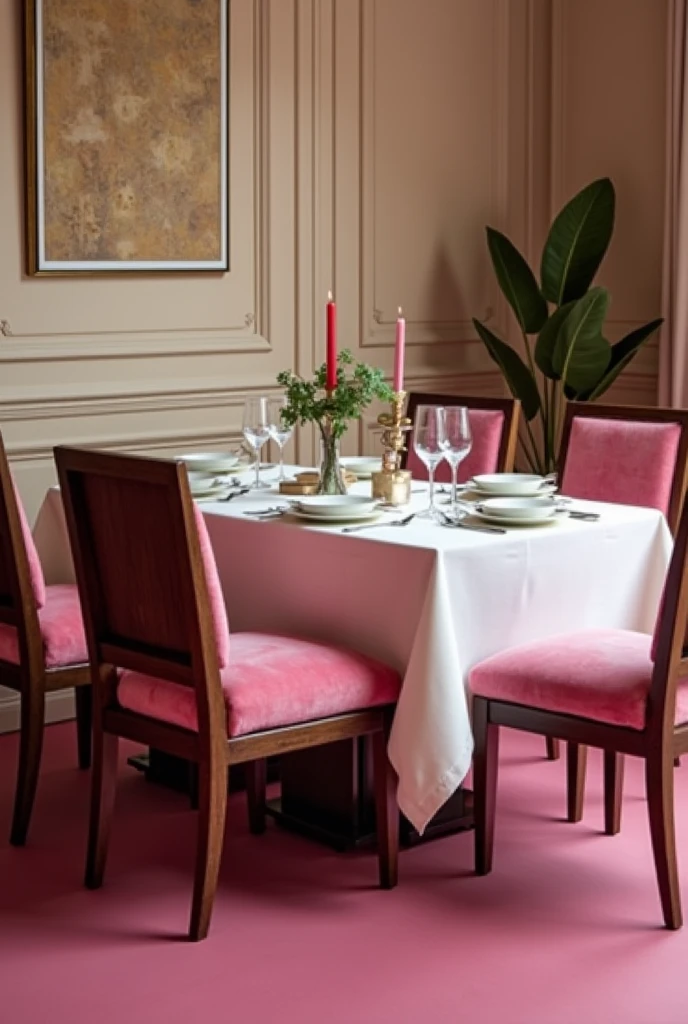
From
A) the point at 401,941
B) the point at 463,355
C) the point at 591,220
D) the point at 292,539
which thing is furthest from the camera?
the point at 463,355

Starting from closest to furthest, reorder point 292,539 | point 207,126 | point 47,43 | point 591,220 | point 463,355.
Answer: point 292,539, point 47,43, point 207,126, point 591,220, point 463,355

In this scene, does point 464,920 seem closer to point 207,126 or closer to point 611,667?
point 611,667

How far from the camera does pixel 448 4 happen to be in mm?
5633

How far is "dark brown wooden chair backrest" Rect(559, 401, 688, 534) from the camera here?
159 inches

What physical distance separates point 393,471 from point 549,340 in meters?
1.84

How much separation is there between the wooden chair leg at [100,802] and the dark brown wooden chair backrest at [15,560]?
405 mm

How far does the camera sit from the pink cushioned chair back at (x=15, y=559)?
137 inches

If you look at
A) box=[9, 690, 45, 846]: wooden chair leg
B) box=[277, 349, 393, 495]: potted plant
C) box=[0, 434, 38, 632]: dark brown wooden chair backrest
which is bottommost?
box=[9, 690, 45, 846]: wooden chair leg

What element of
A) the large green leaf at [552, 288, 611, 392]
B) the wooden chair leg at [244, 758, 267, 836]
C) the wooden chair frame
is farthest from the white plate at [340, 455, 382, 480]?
the large green leaf at [552, 288, 611, 392]

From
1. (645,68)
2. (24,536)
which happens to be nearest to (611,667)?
(24,536)

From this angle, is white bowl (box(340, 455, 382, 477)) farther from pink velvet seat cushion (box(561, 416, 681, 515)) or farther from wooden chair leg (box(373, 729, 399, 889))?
wooden chair leg (box(373, 729, 399, 889))

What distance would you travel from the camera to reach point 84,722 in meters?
4.10

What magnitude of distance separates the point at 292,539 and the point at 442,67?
283cm

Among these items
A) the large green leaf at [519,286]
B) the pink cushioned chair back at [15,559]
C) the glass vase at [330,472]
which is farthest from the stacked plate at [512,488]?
the large green leaf at [519,286]
